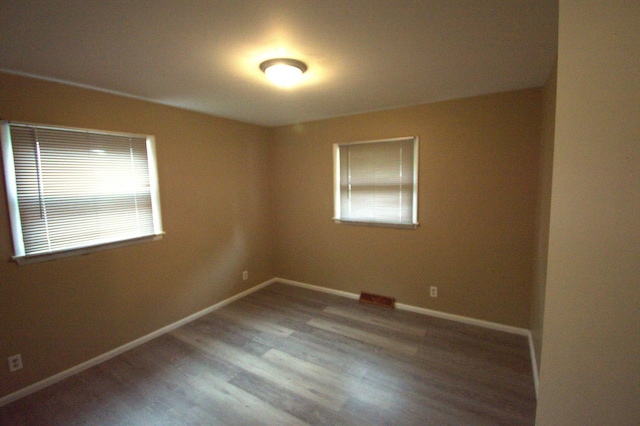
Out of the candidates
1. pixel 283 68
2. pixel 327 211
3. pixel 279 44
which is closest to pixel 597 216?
pixel 279 44

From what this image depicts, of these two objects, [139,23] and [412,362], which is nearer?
[139,23]

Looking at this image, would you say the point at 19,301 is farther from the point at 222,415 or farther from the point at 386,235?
the point at 386,235

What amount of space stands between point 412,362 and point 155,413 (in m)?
1.98

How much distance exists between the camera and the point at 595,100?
73cm

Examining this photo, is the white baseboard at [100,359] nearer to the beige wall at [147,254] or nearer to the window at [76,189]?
the beige wall at [147,254]

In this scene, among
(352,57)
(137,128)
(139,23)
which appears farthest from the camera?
(137,128)

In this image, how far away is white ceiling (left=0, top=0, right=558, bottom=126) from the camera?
131 cm

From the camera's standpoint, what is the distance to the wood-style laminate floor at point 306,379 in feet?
6.10

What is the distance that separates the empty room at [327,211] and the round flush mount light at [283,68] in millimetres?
15

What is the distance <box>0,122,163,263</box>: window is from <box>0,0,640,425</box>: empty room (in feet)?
0.06

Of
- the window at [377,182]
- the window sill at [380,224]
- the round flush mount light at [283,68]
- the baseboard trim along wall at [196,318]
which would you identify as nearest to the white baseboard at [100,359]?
the baseboard trim along wall at [196,318]

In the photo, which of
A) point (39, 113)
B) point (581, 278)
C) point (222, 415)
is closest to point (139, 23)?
point (39, 113)

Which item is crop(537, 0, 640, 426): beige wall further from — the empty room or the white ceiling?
the white ceiling

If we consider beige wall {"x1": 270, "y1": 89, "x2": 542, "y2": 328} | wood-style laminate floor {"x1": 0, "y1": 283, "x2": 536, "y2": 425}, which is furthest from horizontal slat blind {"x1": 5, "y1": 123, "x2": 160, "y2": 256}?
beige wall {"x1": 270, "y1": 89, "x2": 542, "y2": 328}
